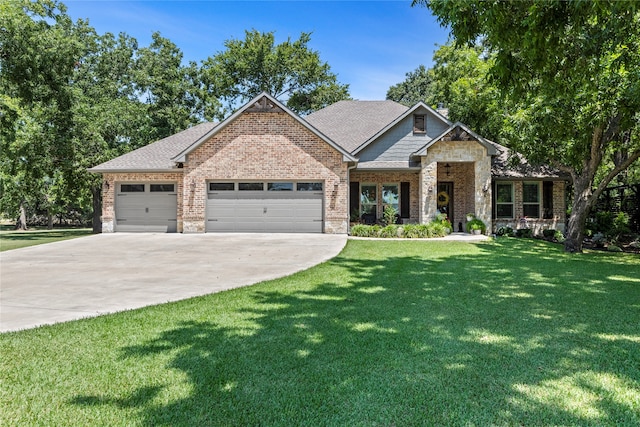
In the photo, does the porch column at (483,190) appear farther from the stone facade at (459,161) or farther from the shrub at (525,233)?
the shrub at (525,233)

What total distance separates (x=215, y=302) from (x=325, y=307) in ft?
5.36

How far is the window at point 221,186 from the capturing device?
55.7 feet

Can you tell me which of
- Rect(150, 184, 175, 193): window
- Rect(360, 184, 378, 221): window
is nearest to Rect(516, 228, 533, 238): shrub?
Rect(360, 184, 378, 221): window

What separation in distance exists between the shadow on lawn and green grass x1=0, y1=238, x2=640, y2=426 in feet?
0.05

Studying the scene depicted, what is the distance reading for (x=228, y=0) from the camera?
13742mm

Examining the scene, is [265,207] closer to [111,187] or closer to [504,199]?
[111,187]

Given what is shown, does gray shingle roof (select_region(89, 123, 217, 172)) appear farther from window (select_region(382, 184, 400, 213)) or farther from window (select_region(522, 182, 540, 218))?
window (select_region(522, 182, 540, 218))

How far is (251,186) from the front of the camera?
667 inches

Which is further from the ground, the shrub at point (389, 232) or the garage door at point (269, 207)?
the garage door at point (269, 207)

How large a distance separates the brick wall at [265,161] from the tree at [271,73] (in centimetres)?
1586

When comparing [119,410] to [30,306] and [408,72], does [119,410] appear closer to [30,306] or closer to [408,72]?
[30,306]

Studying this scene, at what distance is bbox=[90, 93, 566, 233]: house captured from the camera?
1662cm

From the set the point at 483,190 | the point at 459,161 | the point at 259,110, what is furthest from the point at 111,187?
the point at 483,190

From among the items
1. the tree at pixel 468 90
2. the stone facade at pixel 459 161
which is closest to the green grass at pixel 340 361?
the stone facade at pixel 459 161
